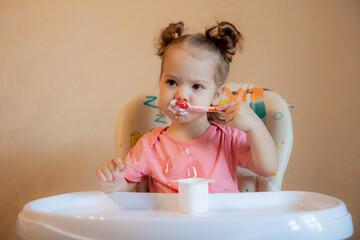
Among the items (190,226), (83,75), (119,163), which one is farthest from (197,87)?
(83,75)

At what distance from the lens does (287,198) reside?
2.46ft

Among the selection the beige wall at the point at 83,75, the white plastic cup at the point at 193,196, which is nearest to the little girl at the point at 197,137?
the white plastic cup at the point at 193,196

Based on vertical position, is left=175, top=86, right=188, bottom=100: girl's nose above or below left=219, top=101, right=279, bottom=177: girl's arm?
above

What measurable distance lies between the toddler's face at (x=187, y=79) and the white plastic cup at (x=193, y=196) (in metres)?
0.25

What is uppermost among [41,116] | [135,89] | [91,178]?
[135,89]

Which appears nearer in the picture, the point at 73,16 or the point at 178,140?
the point at 178,140

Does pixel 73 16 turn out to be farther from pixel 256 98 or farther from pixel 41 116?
pixel 256 98

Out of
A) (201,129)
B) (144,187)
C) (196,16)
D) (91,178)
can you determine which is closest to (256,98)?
(201,129)

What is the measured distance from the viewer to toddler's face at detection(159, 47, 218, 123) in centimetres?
89

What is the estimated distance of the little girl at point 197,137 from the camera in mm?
880

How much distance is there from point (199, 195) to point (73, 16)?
123cm

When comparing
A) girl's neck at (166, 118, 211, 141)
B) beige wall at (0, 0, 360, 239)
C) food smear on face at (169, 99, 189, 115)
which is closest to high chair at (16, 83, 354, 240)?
girl's neck at (166, 118, 211, 141)

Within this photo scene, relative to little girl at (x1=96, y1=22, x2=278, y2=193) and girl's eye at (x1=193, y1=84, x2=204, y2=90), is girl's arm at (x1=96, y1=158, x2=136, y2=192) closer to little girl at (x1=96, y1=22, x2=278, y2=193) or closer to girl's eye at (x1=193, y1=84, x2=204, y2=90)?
little girl at (x1=96, y1=22, x2=278, y2=193)

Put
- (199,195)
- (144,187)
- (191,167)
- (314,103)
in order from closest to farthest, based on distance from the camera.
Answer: (199,195), (191,167), (144,187), (314,103)
